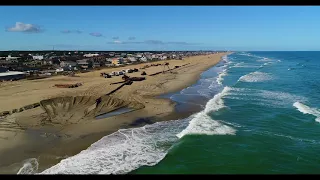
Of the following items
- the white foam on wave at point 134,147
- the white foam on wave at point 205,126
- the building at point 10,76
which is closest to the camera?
the white foam on wave at point 134,147

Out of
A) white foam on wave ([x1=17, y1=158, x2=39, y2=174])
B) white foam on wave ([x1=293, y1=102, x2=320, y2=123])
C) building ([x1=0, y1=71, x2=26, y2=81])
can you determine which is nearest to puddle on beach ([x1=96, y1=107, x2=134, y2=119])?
white foam on wave ([x1=17, y1=158, x2=39, y2=174])

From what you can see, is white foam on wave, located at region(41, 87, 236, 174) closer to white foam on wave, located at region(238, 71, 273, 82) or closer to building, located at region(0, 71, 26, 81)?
white foam on wave, located at region(238, 71, 273, 82)

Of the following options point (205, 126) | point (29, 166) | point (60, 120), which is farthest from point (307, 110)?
point (29, 166)

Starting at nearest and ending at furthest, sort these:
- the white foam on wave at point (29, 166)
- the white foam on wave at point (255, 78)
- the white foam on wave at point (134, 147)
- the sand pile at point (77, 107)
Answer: the white foam on wave at point (29, 166) < the white foam on wave at point (134, 147) < the sand pile at point (77, 107) < the white foam on wave at point (255, 78)

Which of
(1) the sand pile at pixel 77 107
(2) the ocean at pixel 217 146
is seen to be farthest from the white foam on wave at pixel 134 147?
(1) the sand pile at pixel 77 107

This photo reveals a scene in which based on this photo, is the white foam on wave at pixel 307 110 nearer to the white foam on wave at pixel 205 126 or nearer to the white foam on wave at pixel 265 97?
the white foam on wave at pixel 265 97

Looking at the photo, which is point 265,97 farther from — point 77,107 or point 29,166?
point 29,166

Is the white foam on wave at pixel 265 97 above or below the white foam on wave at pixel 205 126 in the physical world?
above
